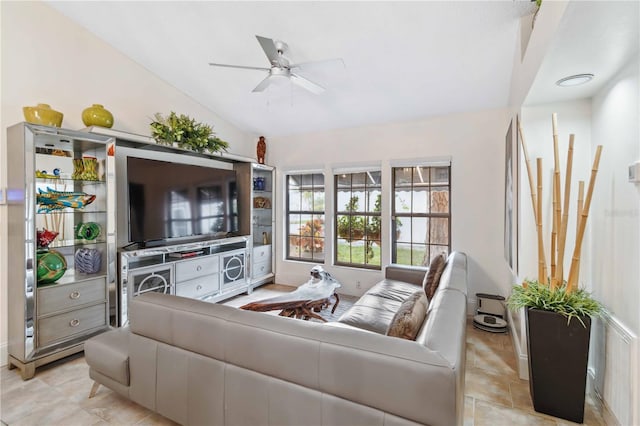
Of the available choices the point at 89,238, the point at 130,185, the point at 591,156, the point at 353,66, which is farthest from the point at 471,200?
the point at 89,238

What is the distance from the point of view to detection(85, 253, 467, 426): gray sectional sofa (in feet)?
3.48

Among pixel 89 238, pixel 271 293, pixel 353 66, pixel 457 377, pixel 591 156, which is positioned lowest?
pixel 271 293

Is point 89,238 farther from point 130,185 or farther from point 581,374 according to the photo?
point 581,374

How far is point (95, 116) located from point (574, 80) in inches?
154

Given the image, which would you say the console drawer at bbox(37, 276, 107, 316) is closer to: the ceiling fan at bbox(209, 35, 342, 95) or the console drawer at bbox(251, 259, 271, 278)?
the console drawer at bbox(251, 259, 271, 278)

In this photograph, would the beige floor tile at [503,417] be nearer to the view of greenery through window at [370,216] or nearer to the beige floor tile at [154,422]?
the beige floor tile at [154,422]

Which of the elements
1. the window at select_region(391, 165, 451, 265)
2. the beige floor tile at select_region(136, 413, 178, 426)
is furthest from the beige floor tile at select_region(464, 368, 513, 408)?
the beige floor tile at select_region(136, 413, 178, 426)

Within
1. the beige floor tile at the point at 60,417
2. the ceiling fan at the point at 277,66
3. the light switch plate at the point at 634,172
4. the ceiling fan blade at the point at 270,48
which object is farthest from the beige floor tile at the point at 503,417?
the ceiling fan blade at the point at 270,48

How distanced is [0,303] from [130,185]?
1.44 m

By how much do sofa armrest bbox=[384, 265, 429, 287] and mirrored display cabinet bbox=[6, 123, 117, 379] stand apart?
2984 mm

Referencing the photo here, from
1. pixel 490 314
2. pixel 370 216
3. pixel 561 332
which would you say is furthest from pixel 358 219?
pixel 561 332

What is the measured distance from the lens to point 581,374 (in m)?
1.81

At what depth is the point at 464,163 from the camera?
374cm

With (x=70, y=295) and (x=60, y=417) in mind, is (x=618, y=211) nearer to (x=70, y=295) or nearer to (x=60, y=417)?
(x=60, y=417)
